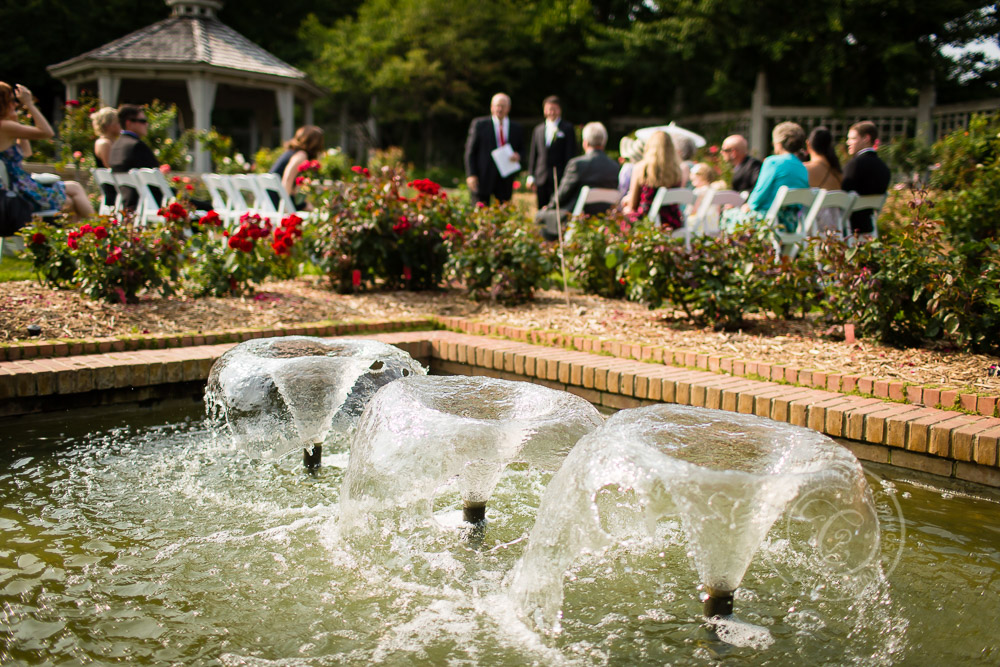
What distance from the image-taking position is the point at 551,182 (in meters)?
8.53

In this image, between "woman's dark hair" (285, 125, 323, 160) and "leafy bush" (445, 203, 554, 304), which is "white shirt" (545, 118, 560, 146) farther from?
"leafy bush" (445, 203, 554, 304)

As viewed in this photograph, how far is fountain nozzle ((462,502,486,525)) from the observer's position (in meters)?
2.96

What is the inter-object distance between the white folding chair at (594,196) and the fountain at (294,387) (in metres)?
3.81

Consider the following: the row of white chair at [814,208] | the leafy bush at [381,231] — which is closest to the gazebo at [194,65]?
the leafy bush at [381,231]

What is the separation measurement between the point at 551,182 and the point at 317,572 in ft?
21.0

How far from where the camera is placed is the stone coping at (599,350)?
11.8 ft

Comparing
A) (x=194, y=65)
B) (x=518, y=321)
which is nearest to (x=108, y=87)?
(x=194, y=65)

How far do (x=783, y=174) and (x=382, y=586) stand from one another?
4845 millimetres

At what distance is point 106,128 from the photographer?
7.81 meters

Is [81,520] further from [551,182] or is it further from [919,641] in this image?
[551,182]

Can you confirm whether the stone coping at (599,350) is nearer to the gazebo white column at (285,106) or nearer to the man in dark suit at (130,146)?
the man in dark suit at (130,146)

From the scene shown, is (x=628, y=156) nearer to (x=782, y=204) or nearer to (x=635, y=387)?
(x=782, y=204)

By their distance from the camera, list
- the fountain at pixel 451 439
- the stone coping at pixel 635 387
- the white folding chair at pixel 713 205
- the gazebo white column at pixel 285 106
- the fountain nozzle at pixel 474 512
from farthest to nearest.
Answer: the gazebo white column at pixel 285 106, the white folding chair at pixel 713 205, the stone coping at pixel 635 387, the fountain nozzle at pixel 474 512, the fountain at pixel 451 439

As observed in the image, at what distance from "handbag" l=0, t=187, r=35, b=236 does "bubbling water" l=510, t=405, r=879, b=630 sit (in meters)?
5.54
